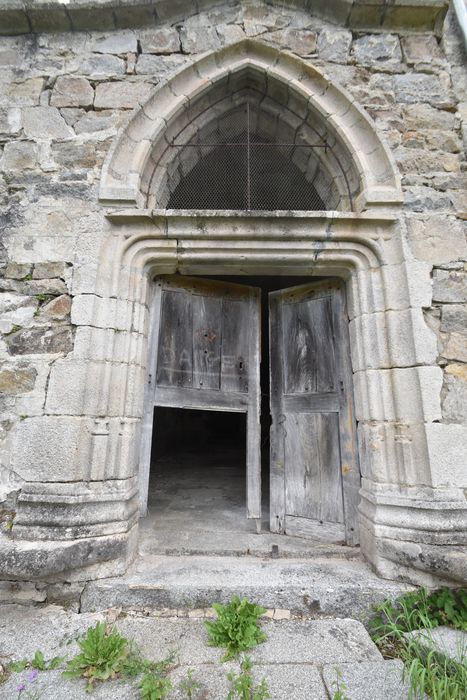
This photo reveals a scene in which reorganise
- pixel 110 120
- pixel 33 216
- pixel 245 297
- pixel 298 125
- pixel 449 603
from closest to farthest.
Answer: pixel 449 603 < pixel 33 216 < pixel 110 120 < pixel 298 125 < pixel 245 297

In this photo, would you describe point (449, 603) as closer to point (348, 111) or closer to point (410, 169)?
point (410, 169)

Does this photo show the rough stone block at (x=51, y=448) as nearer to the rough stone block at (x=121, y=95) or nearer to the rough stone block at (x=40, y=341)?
the rough stone block at (x=40, y=341)

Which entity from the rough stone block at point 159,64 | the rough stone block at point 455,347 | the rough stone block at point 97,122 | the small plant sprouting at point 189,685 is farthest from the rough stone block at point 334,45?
the small plant sprouting at point 189,685

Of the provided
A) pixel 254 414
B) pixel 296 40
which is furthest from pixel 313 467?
pixel 296 40

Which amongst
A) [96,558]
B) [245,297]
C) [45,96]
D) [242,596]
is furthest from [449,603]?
[45,96]

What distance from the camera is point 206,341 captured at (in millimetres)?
2963

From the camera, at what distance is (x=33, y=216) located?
2.40m

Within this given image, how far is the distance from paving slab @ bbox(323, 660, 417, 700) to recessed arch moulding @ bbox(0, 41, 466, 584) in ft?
2.07

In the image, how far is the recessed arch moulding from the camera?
6.40 ft

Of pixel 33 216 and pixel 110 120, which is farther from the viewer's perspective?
pixel 110 120

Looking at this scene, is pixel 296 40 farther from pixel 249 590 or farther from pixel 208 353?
pixel 249 590

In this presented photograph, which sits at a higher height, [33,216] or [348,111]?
[348,111]

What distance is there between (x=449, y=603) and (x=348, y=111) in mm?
3411

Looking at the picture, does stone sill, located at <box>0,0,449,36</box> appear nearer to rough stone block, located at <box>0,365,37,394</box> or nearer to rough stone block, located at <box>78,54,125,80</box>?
rough stone block, located at <box>78,54,125,80</box>
